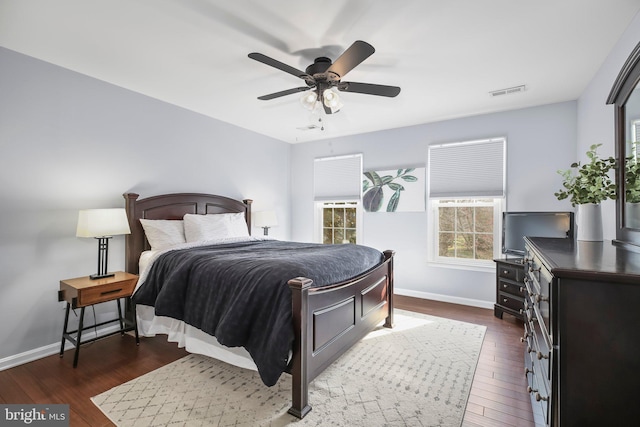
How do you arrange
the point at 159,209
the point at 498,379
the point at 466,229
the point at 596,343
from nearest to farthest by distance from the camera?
the point at 596,343, the point at 498,379, the point at 159,209, the point at 466,229

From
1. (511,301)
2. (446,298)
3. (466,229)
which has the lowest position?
(446,298)

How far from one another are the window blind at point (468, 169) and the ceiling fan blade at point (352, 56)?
2.58 metres

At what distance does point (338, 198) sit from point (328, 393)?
11.7 feet

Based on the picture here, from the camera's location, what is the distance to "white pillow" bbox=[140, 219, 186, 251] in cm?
328

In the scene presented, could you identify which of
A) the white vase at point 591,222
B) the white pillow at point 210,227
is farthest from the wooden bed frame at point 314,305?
the white vase at point 591,222

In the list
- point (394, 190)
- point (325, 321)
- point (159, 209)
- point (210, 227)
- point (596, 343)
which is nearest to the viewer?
point (596, 343)

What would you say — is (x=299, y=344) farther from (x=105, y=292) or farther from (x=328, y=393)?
(x=105, y=292)

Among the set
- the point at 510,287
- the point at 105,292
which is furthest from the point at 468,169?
the point at 105,292

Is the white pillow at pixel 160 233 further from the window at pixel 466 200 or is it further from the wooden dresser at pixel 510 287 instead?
the wooden dresser at pixel 510 287

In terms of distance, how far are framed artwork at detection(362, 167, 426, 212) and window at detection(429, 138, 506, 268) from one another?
0.56 ft

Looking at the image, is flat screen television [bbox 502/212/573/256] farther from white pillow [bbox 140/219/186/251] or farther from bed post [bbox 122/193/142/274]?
bed post [bbox 122/193/142/274]

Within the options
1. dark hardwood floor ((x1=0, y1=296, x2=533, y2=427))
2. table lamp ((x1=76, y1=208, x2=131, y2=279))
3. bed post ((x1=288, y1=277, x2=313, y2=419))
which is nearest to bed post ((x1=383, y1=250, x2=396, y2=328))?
dark hardwood floor ((x1=0, y1=296, x2=533, y2=427))

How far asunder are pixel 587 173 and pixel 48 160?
4.37m

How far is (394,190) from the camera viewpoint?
15.5 ft
